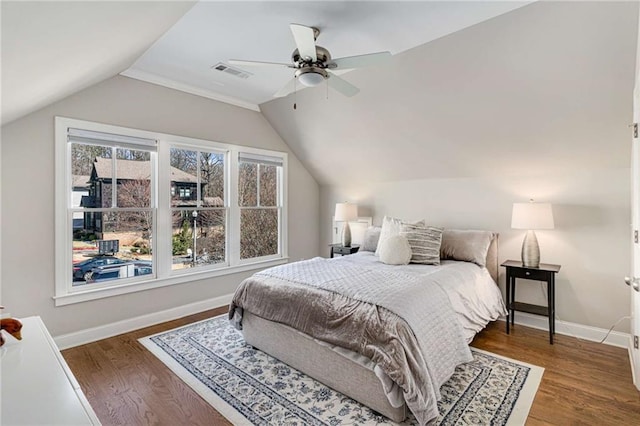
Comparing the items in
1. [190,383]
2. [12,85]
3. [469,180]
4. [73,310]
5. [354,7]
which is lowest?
[190,383]

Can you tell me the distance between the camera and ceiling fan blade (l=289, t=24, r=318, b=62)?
1810 mm

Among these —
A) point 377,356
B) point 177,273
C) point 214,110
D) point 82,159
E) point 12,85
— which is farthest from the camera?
point 214,110

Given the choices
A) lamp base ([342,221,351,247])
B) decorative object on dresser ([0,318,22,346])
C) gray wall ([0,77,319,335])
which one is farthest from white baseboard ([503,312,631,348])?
decorative object on dresser ([0,318,22,346])

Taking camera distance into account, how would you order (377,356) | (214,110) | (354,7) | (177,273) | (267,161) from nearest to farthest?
1. (377,356)
2. (354,7)
3. (177,273)
4. (214,110)
5. (267,161)

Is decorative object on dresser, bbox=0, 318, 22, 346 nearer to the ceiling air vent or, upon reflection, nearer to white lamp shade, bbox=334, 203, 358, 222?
the ceiling air vent

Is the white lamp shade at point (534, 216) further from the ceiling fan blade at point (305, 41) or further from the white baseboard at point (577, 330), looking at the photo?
the ceiling fan blade at point (305, 41)

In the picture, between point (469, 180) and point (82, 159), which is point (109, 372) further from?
point (469, 180)

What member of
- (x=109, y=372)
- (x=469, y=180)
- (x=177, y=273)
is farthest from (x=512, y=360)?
(x=177, y=273)

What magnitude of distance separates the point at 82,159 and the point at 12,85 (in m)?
1.74

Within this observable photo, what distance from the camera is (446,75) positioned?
9.53 ft

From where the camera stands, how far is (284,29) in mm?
2510

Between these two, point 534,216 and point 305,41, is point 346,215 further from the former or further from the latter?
point 305,41

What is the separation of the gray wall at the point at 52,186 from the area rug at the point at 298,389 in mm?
693

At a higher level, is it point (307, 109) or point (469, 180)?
Result: point (307, 109)
